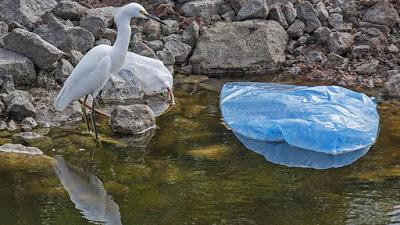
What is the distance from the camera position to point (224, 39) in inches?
449

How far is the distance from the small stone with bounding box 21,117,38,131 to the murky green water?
0.27 metres

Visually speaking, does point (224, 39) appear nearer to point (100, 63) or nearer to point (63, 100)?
point (100, 63)

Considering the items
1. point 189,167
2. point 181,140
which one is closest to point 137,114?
point 181,140

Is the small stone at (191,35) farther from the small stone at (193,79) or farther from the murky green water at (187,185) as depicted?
the murky green water at (187,185)

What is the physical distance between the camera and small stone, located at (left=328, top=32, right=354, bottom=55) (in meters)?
11.3

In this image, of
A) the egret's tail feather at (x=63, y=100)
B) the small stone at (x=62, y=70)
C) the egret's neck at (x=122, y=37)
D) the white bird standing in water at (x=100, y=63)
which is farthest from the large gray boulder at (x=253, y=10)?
the egret's tail feather at (x=63, y=100)

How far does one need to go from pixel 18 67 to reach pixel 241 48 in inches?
128

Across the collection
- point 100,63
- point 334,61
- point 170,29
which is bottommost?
point 334,61

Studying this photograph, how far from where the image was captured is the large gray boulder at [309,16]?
1179 cm

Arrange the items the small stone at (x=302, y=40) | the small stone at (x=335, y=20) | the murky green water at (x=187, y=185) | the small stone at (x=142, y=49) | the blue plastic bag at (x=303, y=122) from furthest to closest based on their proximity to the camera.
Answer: the small stone at (x=335, y=20) < the small stone at (x=302, y=40) < the small stone at (x=142, y=49) < the blue plastic bag at (x=303, y=122) < the murky green water at (x=187, y=185)

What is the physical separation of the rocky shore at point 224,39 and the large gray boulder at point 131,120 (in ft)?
4.68

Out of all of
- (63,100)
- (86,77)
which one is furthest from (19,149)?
(86,77)

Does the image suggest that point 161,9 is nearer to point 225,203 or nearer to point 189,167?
point 189,167

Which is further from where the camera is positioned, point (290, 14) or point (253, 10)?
point (290, 14)
